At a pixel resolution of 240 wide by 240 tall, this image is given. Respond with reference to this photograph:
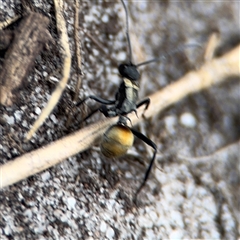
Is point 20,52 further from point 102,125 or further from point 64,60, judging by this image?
point 102,125

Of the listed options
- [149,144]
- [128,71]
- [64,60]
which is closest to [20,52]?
[64,60]

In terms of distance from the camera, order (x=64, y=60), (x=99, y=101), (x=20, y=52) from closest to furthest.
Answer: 1. (x=20, y=52)
2. (x=64, y=60)
3. (x=99, y=101)

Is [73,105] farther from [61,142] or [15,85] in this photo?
[15,85]

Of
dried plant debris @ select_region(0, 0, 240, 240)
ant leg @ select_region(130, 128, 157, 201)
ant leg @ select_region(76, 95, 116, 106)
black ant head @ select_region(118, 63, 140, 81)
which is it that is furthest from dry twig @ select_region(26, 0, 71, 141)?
ant leg @ select_region(130, 128, 157, 201)

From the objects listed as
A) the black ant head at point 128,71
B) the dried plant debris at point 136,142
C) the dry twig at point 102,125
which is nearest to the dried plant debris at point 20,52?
the dried plant debris at point 136,142

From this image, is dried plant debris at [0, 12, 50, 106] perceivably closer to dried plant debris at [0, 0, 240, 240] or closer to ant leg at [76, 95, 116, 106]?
dried plant debris at [0, 0, 240, 240]

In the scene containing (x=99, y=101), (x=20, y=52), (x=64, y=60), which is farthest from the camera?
(x=99, y=101)
